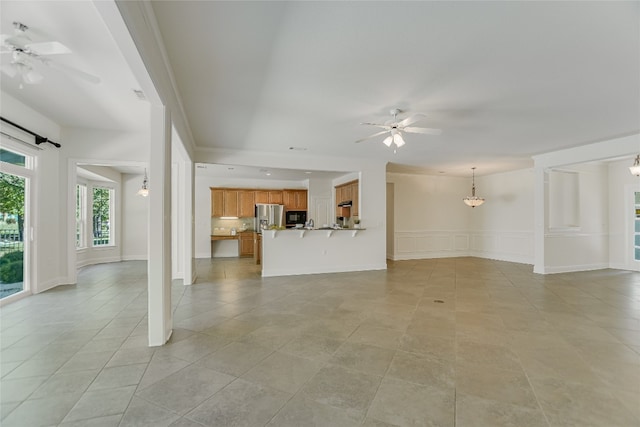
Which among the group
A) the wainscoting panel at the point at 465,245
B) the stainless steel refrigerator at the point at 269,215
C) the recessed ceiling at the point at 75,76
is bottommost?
the wainscoting panel at the point at 465,245

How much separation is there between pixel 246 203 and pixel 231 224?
2.93 feet

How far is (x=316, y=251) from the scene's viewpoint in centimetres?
680

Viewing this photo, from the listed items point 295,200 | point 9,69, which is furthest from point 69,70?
point 295,200

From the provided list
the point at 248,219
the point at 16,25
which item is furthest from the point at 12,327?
the point at 248,219

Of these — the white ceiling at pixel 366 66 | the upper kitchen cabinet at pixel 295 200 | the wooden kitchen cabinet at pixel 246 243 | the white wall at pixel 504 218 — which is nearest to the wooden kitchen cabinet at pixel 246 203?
the wooden kitchen cabinet at pixel 246 243

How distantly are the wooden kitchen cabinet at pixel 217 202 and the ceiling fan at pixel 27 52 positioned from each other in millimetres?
6842

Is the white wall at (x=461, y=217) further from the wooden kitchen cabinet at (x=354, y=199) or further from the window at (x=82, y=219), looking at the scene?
the window at (x=82, y=219)

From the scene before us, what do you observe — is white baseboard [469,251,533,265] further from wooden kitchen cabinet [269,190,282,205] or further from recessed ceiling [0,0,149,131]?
recessed ceiling [0,0,149,131]

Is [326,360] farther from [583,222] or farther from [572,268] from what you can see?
[583,222]

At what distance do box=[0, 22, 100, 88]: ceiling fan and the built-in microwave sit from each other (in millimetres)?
7491

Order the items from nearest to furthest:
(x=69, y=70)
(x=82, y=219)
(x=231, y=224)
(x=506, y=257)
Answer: (x=69, y=70) < (x=82, y=219) < (x=506, y=257) < (x=231, y=224)

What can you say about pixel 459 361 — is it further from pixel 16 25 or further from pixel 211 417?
pixel 16 25

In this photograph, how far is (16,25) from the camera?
7.85 feet

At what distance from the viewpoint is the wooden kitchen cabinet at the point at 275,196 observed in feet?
32.5
